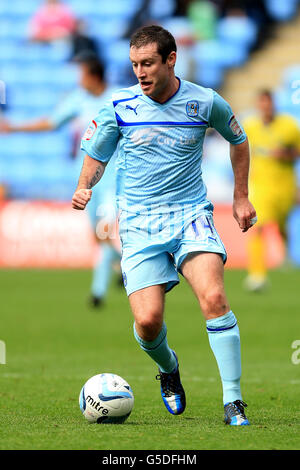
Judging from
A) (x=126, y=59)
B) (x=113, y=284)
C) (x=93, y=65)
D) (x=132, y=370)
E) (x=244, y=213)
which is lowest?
(x=113, y=284)

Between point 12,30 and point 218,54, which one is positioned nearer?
point 218,54

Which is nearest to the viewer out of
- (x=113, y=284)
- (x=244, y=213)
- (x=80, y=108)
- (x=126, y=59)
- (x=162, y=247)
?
(x=162, y=247)

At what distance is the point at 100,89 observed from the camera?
11.5 meters

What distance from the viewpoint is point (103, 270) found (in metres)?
11.6

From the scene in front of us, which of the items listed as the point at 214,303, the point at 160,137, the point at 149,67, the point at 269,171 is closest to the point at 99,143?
the point at 160,137

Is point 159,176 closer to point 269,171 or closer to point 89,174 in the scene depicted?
point 89,174

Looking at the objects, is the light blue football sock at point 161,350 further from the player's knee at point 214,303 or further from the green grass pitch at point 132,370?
the player's knee at point 214,303

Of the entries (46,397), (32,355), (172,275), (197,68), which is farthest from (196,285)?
(197,68)

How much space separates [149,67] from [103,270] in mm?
6572

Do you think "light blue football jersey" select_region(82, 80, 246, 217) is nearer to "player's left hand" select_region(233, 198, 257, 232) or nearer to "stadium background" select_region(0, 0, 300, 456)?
"player's left hand" select_region(233, 198, 257, 232)

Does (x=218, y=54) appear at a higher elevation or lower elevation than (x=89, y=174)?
higher

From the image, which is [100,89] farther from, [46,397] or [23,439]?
[23,439]

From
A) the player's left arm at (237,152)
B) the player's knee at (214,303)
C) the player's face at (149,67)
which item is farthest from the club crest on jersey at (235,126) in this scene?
the player's knee at (214,303)
